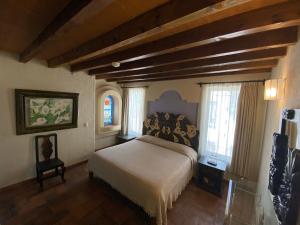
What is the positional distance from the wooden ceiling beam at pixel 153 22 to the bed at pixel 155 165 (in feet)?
5.99

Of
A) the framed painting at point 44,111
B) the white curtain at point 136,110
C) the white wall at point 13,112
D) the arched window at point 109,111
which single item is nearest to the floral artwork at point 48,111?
the framed painting at point 44,111

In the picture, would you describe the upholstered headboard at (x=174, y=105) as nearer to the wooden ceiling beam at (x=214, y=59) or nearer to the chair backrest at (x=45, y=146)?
the wooden ceiling beam at (x=214, y=59)

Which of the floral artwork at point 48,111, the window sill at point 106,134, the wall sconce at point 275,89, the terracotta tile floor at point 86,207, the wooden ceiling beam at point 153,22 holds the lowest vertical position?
the terracotta tile floor at point 86,207

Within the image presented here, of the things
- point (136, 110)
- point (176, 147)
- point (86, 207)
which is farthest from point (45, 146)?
point (176, 147)

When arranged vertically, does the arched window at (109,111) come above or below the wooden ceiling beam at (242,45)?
below

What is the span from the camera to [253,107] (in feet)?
7.86

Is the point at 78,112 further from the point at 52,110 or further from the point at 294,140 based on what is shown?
the point at 294,140

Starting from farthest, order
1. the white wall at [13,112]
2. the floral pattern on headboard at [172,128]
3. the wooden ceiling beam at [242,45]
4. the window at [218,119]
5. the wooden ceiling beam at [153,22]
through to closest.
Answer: the floral pattern on headboard at [172,128] < the window at [218,119] < the white wall at [13,112] < the wooden ceiling beam at [242,45] < the wooden ceiling beam at [153,22]

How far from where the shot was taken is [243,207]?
1692mm

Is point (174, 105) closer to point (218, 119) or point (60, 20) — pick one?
point (218, 119)

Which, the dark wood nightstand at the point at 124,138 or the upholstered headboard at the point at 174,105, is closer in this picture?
the upholstered headboard at the point at 174,105

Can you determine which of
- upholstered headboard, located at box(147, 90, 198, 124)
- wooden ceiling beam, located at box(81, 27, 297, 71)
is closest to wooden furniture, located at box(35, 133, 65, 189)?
upholstered headboard, located at box(147, 90, 198, 124)

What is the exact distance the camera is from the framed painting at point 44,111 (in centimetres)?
244

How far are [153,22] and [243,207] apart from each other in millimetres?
2362
